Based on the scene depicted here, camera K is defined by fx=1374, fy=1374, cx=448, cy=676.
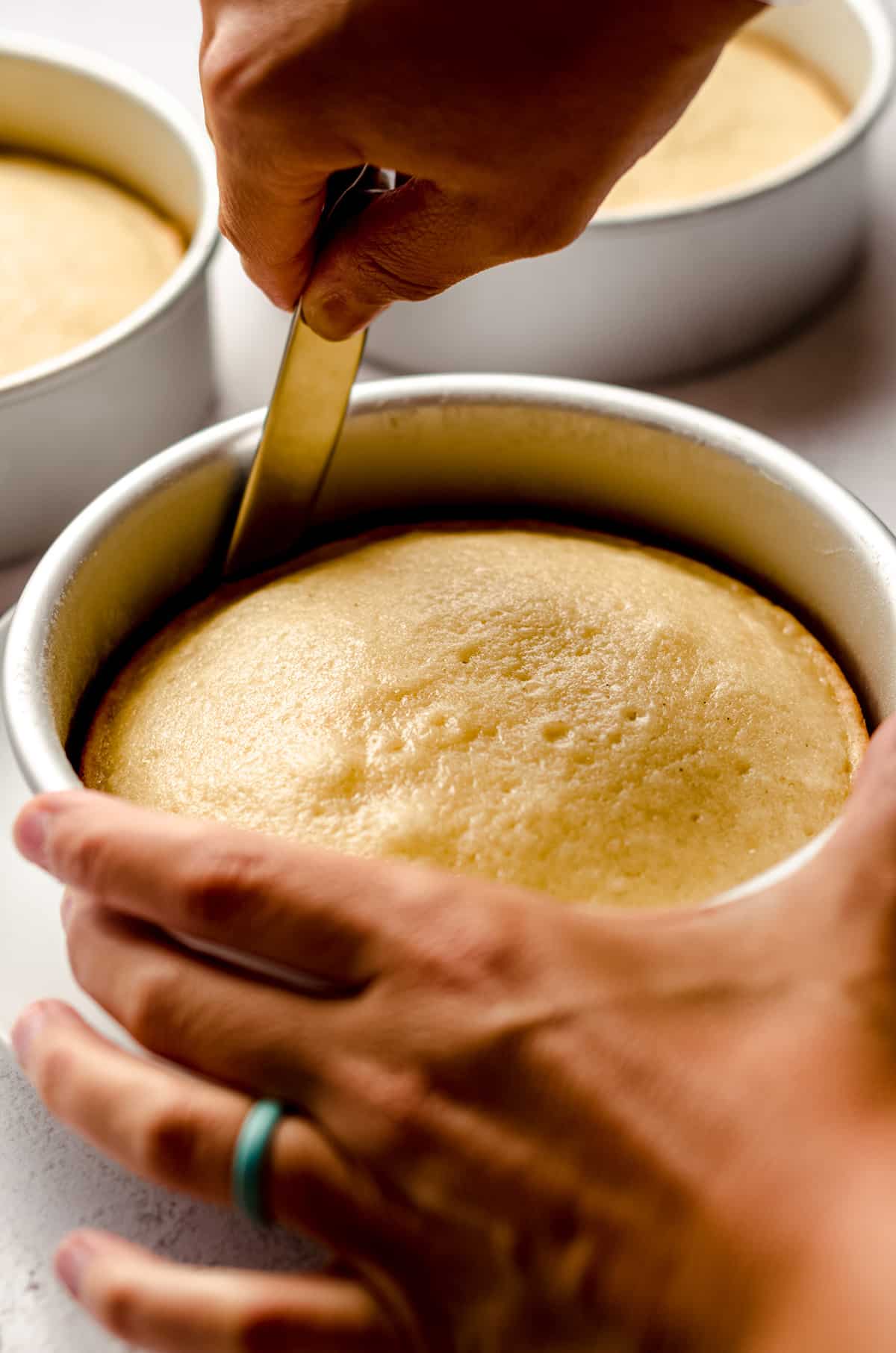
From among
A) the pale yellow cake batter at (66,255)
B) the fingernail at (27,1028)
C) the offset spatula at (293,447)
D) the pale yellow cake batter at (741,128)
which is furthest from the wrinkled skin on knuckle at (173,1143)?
the pale yellow cake batter at (741,128)

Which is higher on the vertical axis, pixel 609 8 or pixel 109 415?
pixel 609 8

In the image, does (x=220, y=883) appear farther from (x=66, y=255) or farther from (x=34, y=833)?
(x=66, y=255)

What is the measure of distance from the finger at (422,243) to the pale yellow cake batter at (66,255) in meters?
0.54

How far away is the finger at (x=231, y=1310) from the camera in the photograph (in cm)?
61

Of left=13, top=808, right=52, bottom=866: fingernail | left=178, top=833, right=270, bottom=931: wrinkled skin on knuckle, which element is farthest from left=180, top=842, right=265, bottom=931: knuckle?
left=13, top=808, right=52, bottom=866: fingernail

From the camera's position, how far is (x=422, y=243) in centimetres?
84

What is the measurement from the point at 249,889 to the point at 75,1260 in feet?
0.67

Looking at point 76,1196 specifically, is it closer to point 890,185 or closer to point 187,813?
point 187,813

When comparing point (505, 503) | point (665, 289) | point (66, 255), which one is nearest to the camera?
point (505, 503)

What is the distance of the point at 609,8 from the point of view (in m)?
0.72

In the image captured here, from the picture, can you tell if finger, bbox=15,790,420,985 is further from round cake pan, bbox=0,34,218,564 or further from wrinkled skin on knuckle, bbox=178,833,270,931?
round cake pan, bbox=0,34,218,564

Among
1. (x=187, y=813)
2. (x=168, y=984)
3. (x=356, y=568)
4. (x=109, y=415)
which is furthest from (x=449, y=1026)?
(x=109, y=415)

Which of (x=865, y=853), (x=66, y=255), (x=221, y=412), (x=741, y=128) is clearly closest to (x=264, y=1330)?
(x=865, y=853)

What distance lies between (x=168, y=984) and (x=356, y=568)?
0.43m
